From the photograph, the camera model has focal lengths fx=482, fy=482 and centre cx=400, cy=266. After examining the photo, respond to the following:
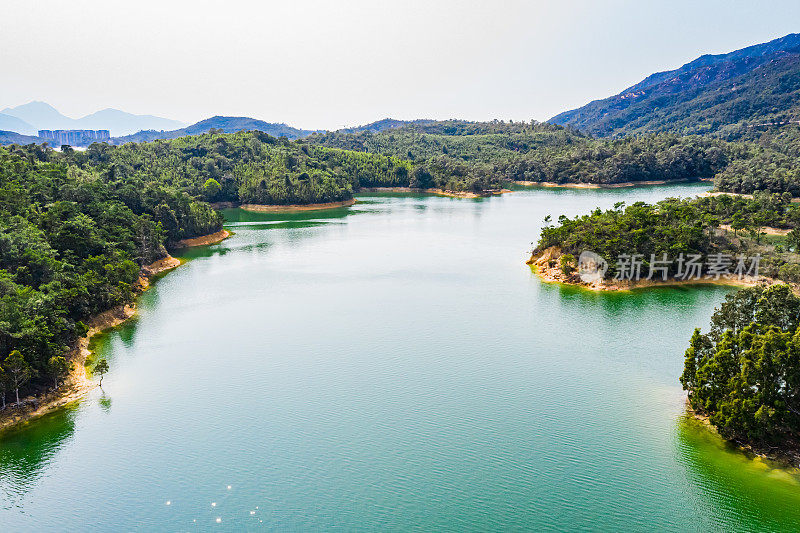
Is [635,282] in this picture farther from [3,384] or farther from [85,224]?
[85,224]

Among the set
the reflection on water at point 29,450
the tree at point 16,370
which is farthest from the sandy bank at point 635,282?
the tree at point 16,370

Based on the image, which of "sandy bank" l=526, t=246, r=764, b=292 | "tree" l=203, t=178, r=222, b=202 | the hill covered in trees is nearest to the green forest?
"sandy bank" l=526, t=246, r=764, b=292

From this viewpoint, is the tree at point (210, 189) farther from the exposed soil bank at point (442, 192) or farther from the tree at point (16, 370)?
the tree at point (16, 370)

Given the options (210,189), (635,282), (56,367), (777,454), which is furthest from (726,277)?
(210,189)

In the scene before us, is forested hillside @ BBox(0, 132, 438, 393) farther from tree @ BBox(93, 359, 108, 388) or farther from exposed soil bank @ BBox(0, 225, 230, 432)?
tree @ BBox(93, 359, 108, 388)

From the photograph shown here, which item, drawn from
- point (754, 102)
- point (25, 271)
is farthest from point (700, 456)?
point (754, 102)

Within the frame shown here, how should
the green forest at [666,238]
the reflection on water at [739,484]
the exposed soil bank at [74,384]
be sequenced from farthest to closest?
the green forest at [666,238], the exposed soil bank at [74,384], the reflection on water at [739,484]
